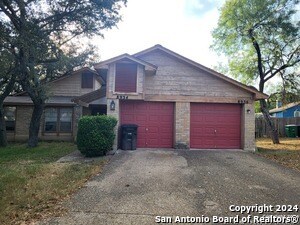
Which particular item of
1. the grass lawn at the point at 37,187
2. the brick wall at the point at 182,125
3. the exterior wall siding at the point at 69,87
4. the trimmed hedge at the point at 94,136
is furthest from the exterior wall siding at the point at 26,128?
the brick wall at the point at 182,125

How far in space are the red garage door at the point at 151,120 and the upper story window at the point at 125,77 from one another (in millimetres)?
893

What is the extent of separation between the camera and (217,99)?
1315 cm

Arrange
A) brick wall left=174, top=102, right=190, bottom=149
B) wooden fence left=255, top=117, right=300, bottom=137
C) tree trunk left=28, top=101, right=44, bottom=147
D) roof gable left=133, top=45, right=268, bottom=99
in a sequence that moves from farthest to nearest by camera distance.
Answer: wooden fence left=255, top=117, right=300, bottom=137, tree trunk left=28, top=101, right=44, bottom=147, roof gable left=133, top=45, right=268, bottom=99, brick wall left=174, top=102, right=190, bottom=149

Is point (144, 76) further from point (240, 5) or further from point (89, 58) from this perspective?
point (89, 58)

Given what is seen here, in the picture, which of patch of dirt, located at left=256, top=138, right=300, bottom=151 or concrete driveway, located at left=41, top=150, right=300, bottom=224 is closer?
Answer: concrete driveway, located at left=41, top=150, right=300, bottom=224

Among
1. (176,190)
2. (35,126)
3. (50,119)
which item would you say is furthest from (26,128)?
(176,190)

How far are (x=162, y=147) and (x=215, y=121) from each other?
321cm

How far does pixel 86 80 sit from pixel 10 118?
6.42m

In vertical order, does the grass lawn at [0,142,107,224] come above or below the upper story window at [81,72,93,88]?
below

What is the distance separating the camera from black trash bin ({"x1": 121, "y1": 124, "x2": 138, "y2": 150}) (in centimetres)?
1215

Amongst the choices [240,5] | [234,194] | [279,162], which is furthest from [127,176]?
[240,5]

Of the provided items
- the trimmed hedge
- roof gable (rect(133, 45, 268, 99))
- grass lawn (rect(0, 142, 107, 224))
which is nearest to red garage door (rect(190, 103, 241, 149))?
roof gable (rect(133, 45, 268, 99))

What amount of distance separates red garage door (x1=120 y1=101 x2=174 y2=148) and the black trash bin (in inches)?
29.3

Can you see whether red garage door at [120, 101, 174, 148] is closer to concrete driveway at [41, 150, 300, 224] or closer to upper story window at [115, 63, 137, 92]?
upper story window at [115, 63, 137, 92]
